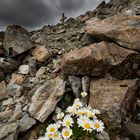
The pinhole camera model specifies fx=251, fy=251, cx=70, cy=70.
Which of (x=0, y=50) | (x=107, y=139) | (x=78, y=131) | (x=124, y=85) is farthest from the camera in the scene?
(x=0, y=50)

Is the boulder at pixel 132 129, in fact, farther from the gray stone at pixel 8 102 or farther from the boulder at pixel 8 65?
the boulder at pixel 8 65

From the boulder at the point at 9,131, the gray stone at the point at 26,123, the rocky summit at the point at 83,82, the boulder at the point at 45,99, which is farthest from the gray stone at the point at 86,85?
the boulder at the point at 9,131

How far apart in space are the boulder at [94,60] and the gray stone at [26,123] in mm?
1994

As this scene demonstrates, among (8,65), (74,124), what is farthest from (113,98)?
(8,65)

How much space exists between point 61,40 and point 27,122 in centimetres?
547

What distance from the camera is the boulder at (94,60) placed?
26.2ft

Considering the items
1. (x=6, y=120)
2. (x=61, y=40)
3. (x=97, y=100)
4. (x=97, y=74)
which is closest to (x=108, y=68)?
(x=97, y=74)

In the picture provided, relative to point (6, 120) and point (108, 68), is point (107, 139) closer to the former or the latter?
point (108, 68)

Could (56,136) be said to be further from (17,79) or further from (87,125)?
(17,79)

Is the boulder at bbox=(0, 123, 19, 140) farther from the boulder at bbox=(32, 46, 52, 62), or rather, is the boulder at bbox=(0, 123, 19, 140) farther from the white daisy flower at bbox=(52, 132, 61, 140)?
the boulder at bbox=(32, 46, 52, 62)

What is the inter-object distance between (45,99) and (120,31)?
352 centimetres

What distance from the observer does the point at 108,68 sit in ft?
26.6

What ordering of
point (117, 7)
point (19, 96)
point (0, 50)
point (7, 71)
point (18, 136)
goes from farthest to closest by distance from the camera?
point (117, 7)
point (0, 50)
point (7, 71)
point (19, 96)
point (18, 136)

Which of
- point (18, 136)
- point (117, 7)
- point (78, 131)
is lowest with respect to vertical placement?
point (18, 136)
